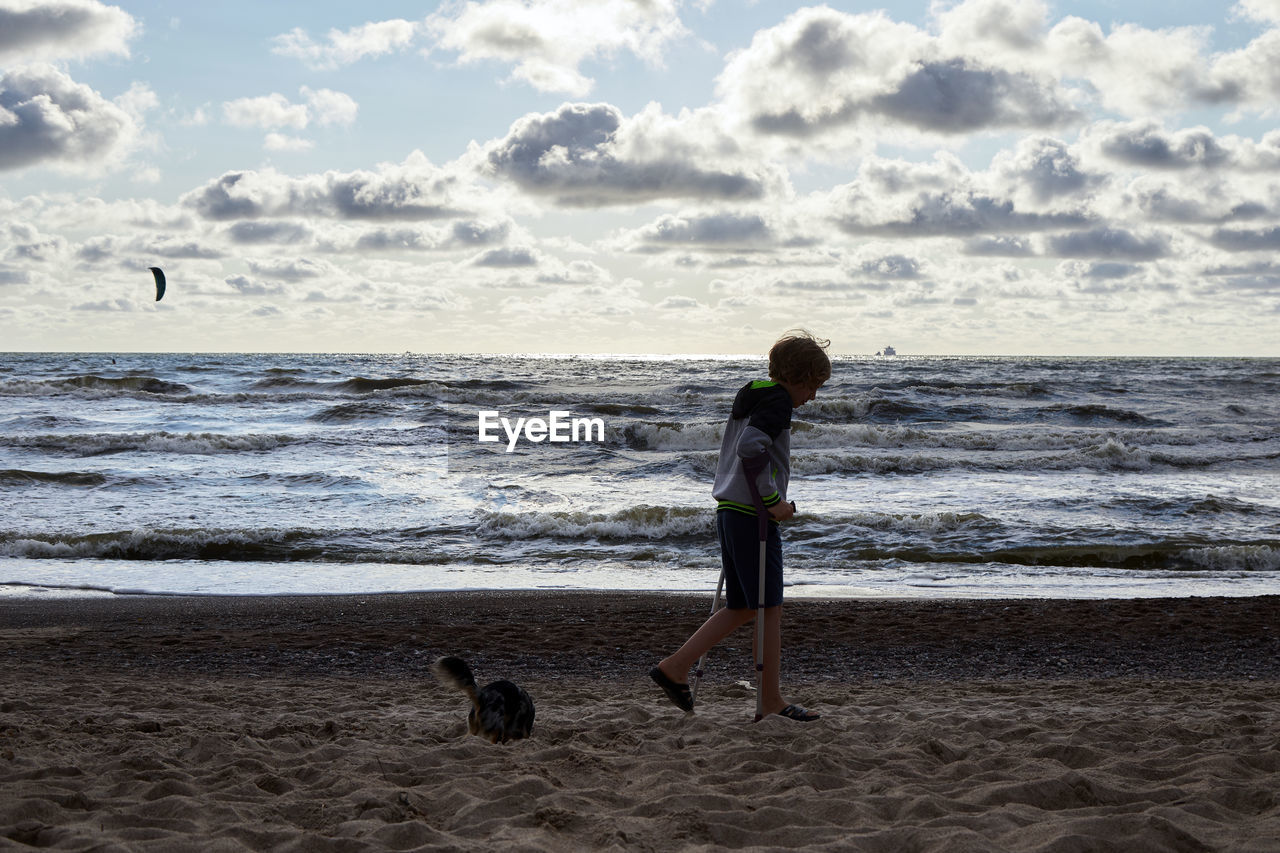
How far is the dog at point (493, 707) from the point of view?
4305 mm

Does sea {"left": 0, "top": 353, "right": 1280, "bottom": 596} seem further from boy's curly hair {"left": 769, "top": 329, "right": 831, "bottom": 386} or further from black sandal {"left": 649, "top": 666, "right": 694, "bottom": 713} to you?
boy's curly hair {"left": 769, "top": 329, "right": 831, "bottom": 386}

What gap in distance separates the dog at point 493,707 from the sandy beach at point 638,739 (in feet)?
0.32

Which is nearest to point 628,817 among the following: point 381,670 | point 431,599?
point 381,670

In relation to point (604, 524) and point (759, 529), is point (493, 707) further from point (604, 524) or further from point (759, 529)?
point (604, 524)

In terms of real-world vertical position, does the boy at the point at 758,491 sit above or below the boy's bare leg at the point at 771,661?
above

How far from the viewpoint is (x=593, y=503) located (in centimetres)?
1423

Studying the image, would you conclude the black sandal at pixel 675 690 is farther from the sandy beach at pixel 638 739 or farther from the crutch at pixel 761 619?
the crutch at pixel 761 619

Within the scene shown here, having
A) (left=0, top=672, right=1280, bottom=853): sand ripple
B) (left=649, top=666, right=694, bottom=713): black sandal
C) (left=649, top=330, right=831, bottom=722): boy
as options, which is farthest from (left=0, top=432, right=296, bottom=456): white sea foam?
(left=649, top=330, right=831, bottom=722): boy

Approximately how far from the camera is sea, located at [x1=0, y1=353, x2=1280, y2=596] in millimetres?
10180

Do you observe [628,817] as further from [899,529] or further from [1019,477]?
[1019,477]

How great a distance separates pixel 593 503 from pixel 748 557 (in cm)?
1004

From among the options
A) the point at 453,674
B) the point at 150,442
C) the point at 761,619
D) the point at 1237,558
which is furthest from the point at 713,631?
the point at 150,442

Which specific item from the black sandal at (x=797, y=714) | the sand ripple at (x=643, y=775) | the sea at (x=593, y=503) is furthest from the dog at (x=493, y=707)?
the sea at (x=593, y=503)

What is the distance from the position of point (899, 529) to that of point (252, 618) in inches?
317
